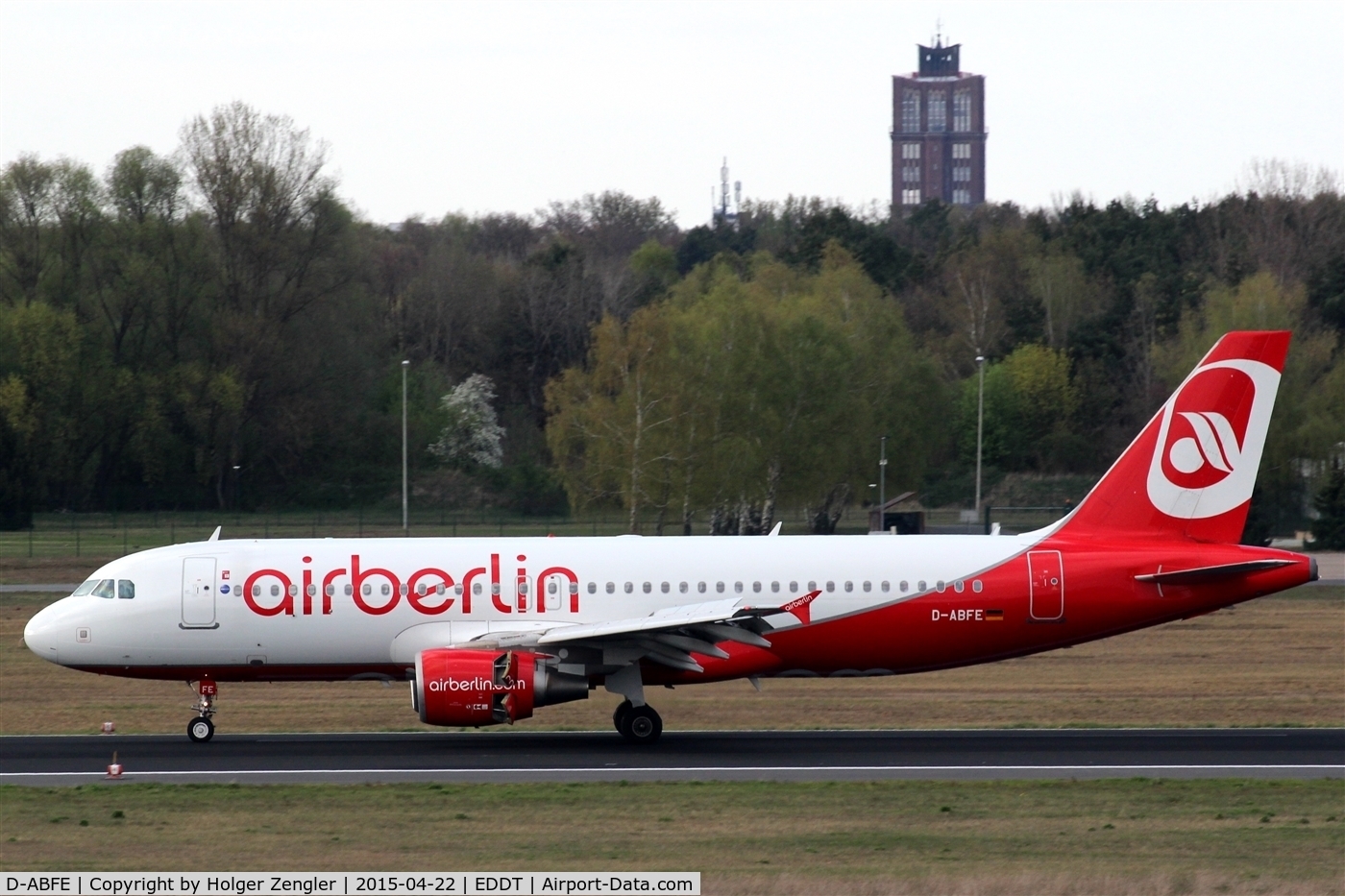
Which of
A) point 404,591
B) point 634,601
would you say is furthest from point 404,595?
point 634,601

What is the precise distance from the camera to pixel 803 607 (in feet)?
78.3

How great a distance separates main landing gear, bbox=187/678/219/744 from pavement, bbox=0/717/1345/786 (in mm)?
199

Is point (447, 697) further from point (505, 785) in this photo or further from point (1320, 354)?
point (1320, 354)

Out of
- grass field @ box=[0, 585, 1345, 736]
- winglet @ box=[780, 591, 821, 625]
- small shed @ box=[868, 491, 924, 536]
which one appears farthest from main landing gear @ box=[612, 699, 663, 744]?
small shed @ box=[868, 491, 924, 536]

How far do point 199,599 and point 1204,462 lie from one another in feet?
51.1

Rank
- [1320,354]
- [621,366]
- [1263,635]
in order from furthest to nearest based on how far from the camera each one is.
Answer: [1320,354]
[621,366]
[1263,635]

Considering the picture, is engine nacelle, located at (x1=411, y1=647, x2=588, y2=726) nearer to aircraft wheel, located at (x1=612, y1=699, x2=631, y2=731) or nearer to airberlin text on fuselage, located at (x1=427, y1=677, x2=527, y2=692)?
airberlin text on fuselage, located at (x1=427, y1=677, x2=527, y2=692)

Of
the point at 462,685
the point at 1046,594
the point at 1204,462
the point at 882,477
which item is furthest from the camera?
the point at 882,477

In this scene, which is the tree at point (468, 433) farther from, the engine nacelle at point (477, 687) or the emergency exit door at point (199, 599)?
the engine nacelle at point (477, 687)

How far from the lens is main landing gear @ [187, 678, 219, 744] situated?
23984 mm

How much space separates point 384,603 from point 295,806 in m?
6.03

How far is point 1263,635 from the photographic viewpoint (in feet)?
122

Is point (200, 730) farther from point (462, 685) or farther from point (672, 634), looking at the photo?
point (672, 634)

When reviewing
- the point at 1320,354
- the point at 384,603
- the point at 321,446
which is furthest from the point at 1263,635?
the point at 321,446
